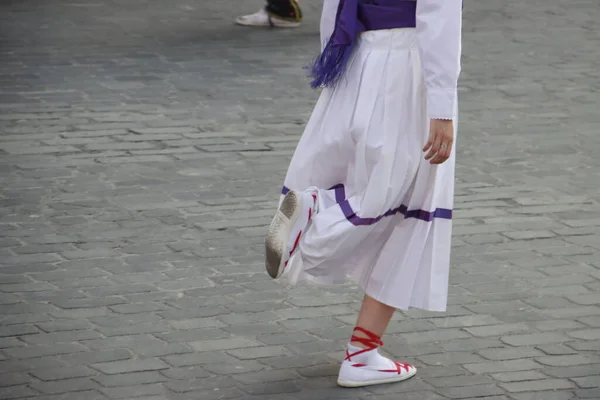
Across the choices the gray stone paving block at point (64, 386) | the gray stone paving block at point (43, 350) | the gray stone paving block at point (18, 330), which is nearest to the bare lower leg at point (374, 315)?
the gray stone paving block at point (64, 386)

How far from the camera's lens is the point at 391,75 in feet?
13.9

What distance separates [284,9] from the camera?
38.7ft

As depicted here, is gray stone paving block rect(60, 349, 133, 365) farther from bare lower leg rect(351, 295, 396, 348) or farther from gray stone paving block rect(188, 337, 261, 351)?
bare lower leg rect(351, 295, 396, 348)

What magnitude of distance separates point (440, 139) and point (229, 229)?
2.38m

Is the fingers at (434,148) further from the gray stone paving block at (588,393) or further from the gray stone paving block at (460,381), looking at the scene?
the gray stone paving block at (588,393)

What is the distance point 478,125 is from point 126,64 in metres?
3.23

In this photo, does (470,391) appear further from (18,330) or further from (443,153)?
(18,330)

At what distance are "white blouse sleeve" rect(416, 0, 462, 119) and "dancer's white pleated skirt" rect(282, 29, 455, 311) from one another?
137 mm

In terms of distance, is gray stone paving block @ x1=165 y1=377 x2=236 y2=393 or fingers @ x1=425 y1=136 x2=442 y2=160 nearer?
fingers @ x1=425 y1=136 x2=442 y2=160

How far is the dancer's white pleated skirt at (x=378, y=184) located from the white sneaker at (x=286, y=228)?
47 millimetres

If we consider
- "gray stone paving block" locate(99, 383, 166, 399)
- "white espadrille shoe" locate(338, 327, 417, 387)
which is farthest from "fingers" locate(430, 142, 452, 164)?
"gray stone paving block" locate(99, 383, 166, 399)

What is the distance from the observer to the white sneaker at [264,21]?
11.8 metres

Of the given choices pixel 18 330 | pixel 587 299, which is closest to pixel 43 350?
pixel 18 330

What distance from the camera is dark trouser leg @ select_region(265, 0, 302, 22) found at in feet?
38.5
